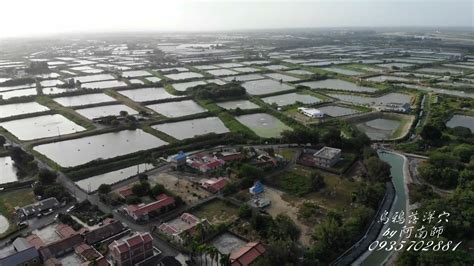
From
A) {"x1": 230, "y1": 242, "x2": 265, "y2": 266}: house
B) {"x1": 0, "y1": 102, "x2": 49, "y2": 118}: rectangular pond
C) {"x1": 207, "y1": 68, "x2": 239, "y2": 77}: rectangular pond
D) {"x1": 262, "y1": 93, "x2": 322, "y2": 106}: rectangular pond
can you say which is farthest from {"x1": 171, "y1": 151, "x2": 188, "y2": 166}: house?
{"x1": 207, "y1": 68, "x2": 239, "y2": 77}: rectangular pond

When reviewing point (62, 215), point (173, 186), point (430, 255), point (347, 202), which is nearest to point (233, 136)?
point (173, 186)

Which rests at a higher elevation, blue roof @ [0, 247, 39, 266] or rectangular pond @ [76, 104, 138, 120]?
rectangular pond @ [76, 104, 138, 120]

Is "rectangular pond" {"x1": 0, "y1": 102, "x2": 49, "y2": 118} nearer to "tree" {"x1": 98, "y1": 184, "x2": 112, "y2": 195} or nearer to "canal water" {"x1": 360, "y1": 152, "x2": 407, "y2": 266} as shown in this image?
"tree" {"x1": 98, "y1": 184, "x2": 112, "y2": 195}

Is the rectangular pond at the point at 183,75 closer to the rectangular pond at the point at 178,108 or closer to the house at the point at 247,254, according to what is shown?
the rectangular pond at the point at 178,108

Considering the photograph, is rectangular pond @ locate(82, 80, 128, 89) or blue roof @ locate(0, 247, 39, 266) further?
rectangular pond @ locate(82, 80, 128, 89)

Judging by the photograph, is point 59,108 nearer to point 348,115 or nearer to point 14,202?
point 14,202

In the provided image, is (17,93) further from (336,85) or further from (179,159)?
(336,85)
